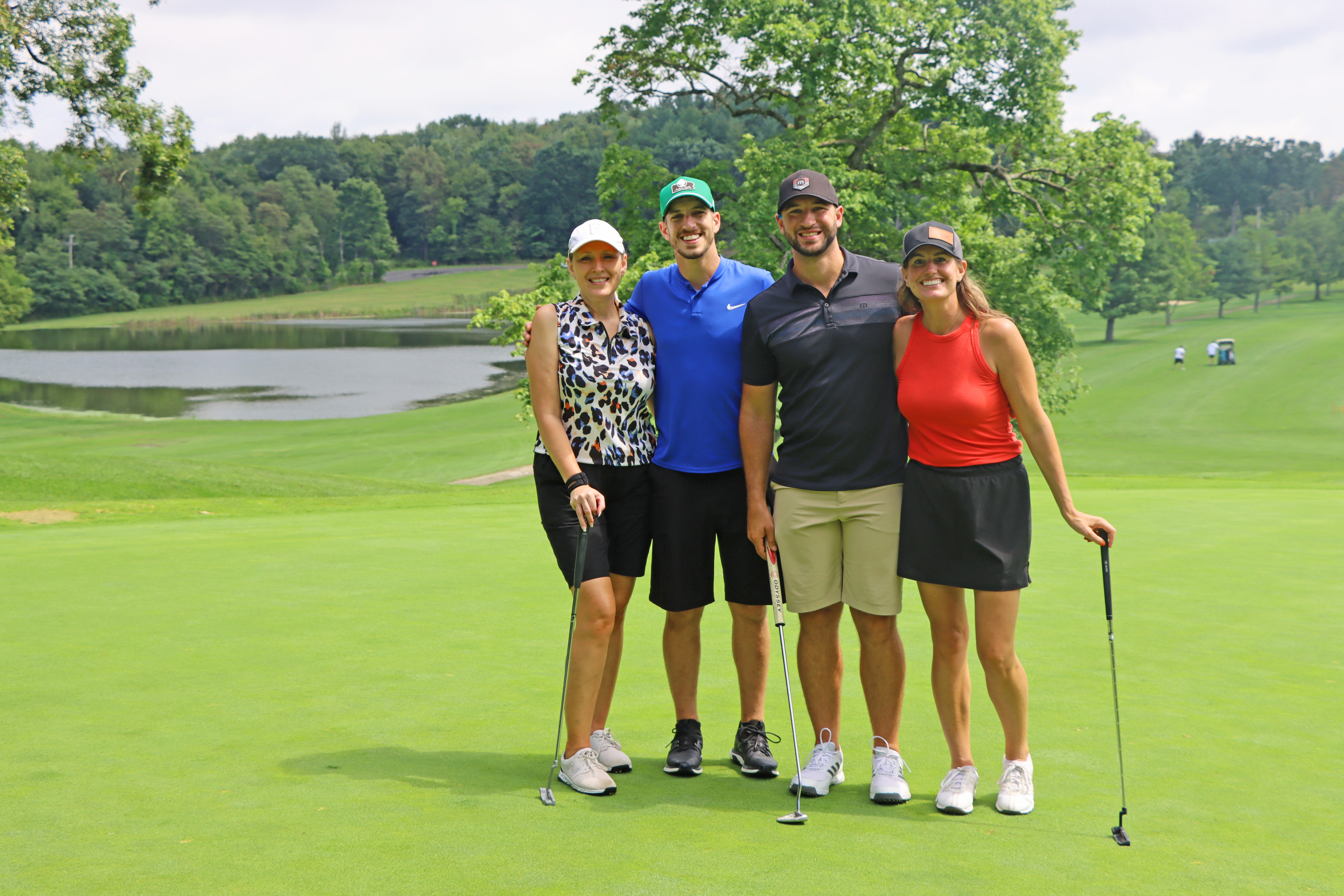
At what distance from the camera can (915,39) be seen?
20969 millimetres

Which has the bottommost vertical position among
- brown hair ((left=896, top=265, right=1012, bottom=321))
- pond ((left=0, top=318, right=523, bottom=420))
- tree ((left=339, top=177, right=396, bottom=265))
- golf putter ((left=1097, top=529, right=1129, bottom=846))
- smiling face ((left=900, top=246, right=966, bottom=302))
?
pond ((left=0, top=318, right=523, bottom=420))

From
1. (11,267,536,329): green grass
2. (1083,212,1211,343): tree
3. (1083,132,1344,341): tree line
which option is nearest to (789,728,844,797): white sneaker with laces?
(1083,132,1344,341): tree line

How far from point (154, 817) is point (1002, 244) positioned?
21.2 m

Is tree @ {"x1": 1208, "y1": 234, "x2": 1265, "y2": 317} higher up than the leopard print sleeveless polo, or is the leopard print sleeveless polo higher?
tree @ {"x1": 1208, "y1": 234, "x2": 1265, "y2": 317}

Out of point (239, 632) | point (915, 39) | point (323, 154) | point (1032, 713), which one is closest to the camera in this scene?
point (1032, 713)

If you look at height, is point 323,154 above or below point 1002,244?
above

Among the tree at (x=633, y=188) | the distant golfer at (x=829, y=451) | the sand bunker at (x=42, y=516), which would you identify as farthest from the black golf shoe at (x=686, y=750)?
the tree at (x=633, y=188)

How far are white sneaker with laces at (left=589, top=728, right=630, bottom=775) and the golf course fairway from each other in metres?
0.12

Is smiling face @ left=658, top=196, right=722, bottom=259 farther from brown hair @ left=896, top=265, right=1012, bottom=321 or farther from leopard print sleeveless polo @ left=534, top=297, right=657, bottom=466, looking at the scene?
brown hair @ left=896, top=265, right=1012, bottom=321

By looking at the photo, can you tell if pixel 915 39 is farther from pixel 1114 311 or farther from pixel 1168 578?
pixel 1114 311

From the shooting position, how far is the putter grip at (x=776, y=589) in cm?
411

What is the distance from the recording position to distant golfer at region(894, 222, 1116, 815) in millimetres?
3727

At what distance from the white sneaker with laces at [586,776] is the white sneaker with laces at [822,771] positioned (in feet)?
2.14

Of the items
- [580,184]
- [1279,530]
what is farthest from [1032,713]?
[580,184]
